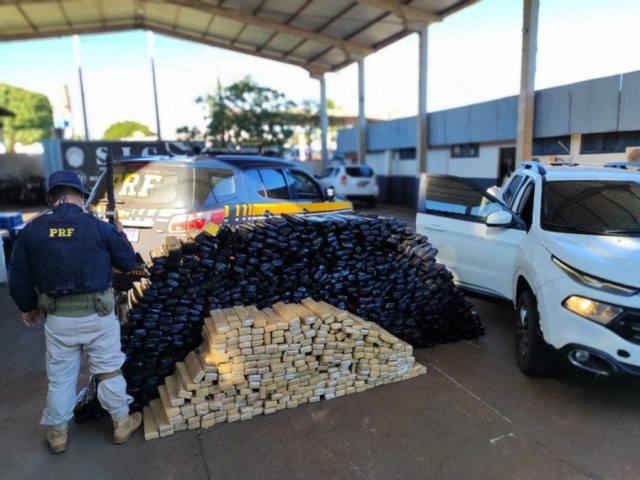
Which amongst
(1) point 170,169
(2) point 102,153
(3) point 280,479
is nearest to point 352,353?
(3) point 280,479

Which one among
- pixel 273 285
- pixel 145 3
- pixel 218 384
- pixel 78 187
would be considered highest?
pixel 145 3

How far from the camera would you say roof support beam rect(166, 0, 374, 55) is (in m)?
18.0

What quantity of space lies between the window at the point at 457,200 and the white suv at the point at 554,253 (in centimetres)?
1

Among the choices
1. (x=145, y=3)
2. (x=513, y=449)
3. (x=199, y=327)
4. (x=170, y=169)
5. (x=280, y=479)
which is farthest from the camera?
(x=145, y=3)

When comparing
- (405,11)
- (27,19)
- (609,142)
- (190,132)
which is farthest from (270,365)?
(190,132)

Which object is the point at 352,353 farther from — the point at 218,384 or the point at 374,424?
the point at 218,384

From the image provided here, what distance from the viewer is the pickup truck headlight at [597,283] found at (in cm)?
314

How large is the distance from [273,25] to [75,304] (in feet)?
60.1

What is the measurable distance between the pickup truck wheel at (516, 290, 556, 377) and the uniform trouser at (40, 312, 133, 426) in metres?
3.28

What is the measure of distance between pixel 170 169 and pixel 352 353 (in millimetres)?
3015

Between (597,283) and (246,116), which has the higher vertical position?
(246,116)

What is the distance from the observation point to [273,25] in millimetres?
18750

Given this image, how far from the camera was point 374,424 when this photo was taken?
335cm

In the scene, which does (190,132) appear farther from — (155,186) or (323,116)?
(155,186)
